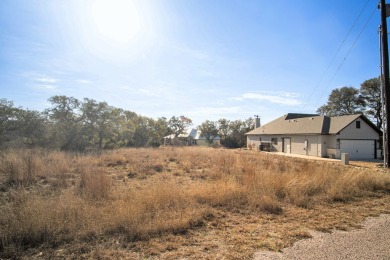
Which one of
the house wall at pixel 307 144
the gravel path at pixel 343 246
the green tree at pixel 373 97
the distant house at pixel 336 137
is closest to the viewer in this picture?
the gravel path at pixel 343 246

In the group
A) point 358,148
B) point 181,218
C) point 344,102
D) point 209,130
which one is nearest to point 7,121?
point 181,218

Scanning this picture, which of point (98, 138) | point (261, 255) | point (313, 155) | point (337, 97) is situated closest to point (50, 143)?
point (98, 138)

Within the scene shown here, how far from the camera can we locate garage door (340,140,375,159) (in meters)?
23.5

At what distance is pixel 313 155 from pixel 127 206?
25782mm

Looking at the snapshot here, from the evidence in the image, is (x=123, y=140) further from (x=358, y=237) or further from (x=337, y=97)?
(x=337, y=97)

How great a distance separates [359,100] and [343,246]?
44953mm

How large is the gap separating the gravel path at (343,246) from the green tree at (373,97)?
42228mm

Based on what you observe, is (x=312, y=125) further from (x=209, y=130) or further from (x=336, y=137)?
(x=209, y=130)

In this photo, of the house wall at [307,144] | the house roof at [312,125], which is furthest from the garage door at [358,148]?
the house wall at [307,144]

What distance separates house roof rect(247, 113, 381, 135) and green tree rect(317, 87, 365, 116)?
11.1 m

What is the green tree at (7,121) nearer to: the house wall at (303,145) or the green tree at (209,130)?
the house wall at (303,145)

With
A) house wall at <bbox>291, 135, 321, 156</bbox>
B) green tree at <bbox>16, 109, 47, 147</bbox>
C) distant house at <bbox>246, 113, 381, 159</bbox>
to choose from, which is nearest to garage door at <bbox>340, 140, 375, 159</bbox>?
distant house at <bbox>246, 113, 381, 159</bbox>

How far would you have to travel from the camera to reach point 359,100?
38906 millimetres

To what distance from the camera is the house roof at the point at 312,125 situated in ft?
78.7
